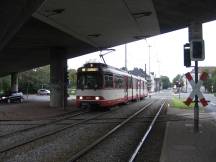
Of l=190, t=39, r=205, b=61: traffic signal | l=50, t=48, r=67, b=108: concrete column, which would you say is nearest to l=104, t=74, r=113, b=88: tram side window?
l=50, t=48, r=67, b=108: concrete column

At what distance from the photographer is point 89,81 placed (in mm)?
29312

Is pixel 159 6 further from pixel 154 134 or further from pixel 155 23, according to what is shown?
pixel 154 134

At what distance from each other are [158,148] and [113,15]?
44.3ft

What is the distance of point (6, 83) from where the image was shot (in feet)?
314

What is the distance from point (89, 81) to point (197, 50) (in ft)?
48.4

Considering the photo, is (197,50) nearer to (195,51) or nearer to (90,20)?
(195,51)

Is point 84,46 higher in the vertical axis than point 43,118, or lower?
higher

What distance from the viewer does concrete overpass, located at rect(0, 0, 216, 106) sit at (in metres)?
21.9

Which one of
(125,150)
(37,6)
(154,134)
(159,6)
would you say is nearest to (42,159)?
(125,150)

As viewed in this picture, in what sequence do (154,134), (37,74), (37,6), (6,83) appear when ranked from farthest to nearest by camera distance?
1. (37,74)
2. (6,83)
3. (37,6)
4. (154,134)

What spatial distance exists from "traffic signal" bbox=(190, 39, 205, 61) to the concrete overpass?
6435 mm

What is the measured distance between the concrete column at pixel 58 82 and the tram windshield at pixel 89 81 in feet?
16.2

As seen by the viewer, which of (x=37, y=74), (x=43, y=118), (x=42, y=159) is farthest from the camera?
(x=37, y=74)

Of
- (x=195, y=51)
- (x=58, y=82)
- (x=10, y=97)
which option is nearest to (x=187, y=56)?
(x=195, y=51)
